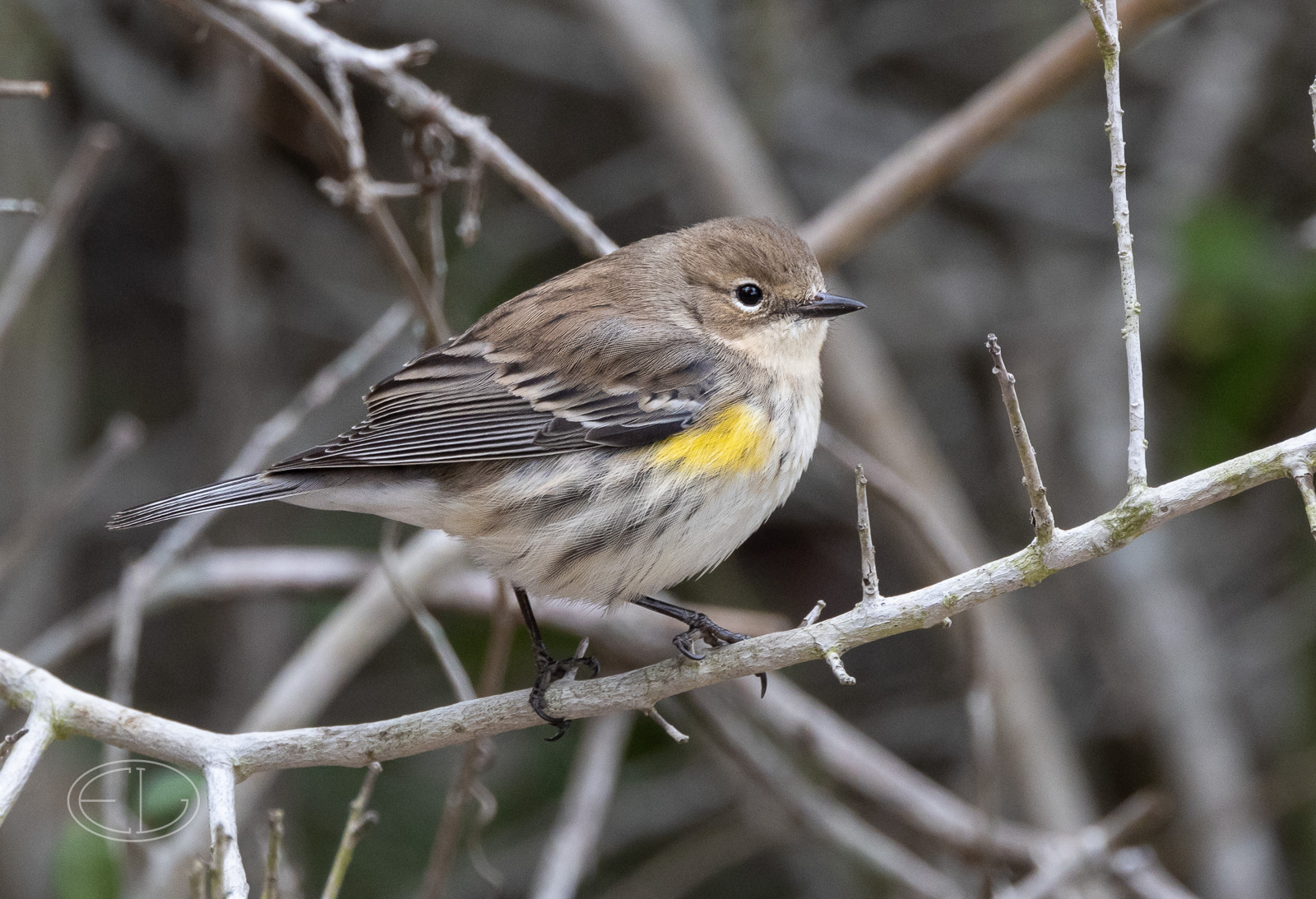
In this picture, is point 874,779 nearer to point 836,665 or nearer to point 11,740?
point 836,665

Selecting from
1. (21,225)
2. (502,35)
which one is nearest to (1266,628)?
(502,35)

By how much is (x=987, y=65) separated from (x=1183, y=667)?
9.49 ft

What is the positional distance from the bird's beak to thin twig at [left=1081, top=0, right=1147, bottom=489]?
3.55 ft

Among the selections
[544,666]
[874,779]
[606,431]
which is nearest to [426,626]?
[544,666]

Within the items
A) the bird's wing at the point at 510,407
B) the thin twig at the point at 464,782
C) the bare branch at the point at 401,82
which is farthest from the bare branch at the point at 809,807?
the bare branch at the point at 401,82

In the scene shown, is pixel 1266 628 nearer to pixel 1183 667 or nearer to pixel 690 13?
pixel 1183 667

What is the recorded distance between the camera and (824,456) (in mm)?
4824

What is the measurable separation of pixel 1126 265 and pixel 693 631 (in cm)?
115

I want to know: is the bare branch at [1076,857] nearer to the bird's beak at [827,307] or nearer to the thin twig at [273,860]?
the bird's beak at [827,307]

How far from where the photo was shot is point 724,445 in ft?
9.69

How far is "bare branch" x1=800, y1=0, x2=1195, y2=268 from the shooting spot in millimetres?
3504

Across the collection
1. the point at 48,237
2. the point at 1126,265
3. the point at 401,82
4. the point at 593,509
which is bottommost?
the point at 1126,265

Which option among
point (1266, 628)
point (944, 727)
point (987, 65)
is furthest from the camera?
point (987, 65)

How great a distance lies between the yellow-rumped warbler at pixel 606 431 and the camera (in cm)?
289
